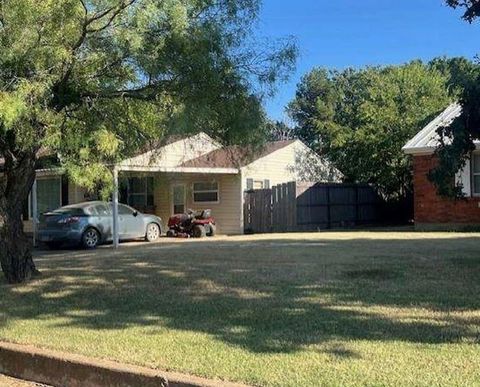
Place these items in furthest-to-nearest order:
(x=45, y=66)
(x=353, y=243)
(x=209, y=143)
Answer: (x=353, y=243)
(x=209, y=143)
(x=45, y=66)

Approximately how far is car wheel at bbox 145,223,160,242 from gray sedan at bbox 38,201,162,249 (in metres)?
0.90

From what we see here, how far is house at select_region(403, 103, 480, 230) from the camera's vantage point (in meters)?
22.5

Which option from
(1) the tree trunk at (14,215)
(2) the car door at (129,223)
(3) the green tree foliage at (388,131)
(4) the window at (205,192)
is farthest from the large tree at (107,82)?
(3) the green tree foliage at (388,131)

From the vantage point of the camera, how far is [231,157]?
1227cm

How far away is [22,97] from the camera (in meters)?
8.50

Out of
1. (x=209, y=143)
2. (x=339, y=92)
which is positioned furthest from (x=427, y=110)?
(x=339, y=92)

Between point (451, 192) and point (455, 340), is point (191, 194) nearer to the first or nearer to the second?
point (451, 192)

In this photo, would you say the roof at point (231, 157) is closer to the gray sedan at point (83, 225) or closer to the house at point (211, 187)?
the house at point (211, 187)

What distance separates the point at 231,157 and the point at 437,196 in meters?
11.6

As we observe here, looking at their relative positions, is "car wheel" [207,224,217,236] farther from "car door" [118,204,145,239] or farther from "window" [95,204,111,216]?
"window" [95,204,111,216]

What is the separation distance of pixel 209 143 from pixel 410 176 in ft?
65.0

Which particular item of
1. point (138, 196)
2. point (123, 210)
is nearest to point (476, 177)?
point (123, 210)

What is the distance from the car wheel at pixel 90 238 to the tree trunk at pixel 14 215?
915cm

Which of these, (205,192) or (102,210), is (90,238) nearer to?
(102,210)
